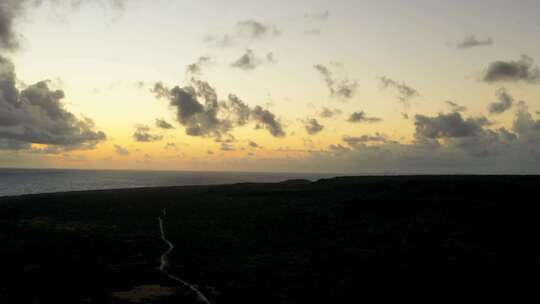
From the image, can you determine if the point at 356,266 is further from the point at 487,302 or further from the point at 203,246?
the point at 203,246

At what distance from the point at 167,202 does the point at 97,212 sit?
18.4 meters

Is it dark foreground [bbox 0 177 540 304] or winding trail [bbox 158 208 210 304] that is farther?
dark foreground [bbox 0 177 540 304]

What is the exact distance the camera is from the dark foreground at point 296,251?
89.7 feet

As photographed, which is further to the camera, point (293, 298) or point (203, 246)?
point (203, 246)

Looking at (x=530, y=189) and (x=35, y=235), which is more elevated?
(x=530, y=189)

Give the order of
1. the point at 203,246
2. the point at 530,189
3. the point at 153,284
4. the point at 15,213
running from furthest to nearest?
the point at 15,213 → the point at 530,189 → the point at 203,246 → the point at 153,284

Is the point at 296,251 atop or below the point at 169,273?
below

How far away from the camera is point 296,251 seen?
132 feet

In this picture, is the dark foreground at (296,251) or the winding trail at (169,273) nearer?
the winding trail at (169,273)

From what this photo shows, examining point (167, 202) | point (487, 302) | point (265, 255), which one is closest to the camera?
point (487, 302)

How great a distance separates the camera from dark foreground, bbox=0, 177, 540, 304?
2734 centimetres

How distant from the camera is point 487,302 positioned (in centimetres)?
2562

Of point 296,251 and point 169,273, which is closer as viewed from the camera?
point 169,273

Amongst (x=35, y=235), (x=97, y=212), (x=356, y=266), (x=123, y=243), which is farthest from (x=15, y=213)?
(x=356, y=266)
